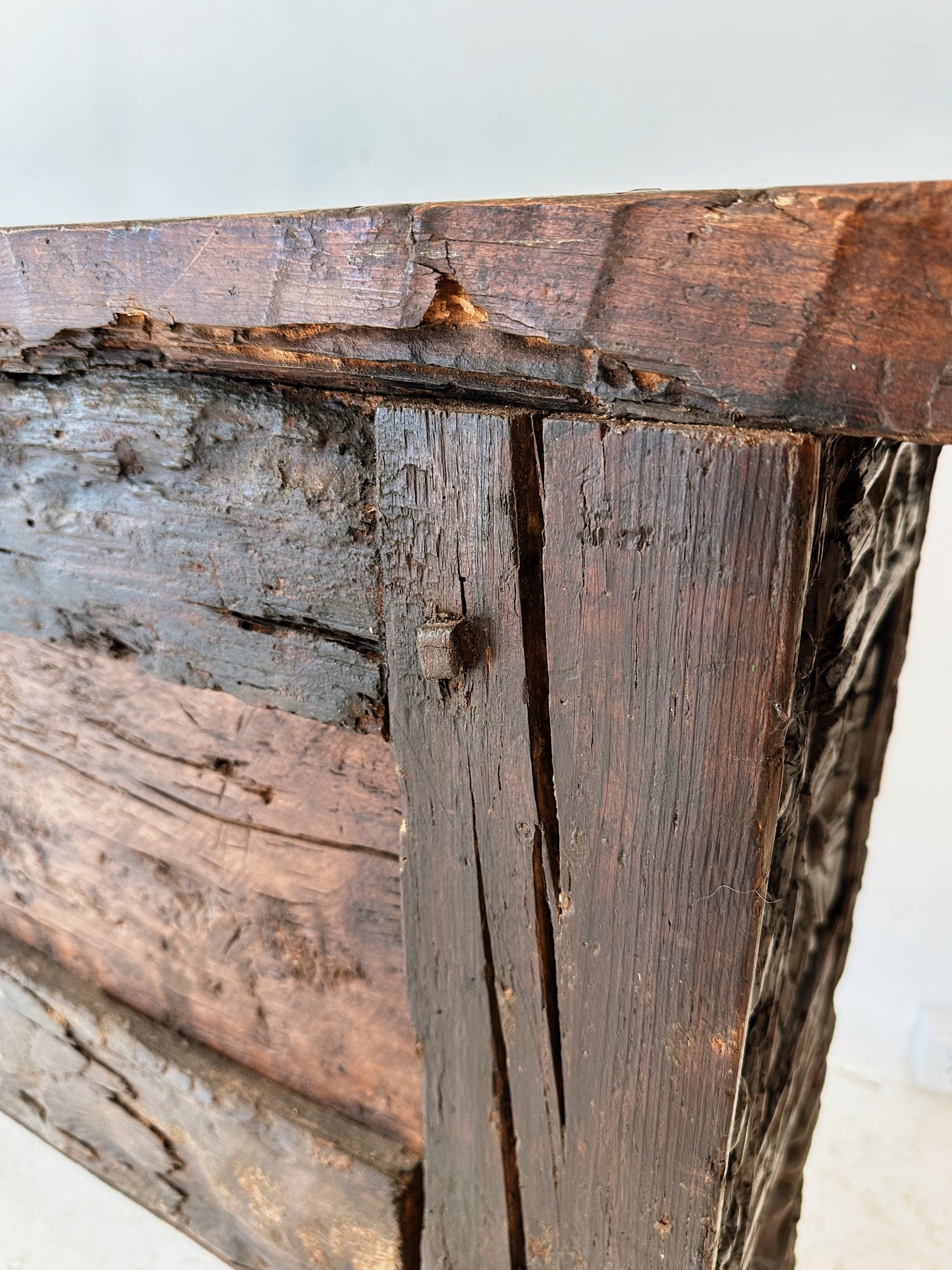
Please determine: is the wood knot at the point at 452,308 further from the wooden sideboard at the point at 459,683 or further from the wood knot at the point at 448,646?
the wood knot at the point at 448,646

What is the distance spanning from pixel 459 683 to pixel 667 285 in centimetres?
26

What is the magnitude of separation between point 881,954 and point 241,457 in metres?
1.69

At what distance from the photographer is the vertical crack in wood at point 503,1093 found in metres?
0.62

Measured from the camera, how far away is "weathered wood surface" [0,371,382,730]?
0.60m

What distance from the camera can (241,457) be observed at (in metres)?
0.63

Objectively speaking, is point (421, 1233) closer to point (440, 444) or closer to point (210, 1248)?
point (210, 1248)

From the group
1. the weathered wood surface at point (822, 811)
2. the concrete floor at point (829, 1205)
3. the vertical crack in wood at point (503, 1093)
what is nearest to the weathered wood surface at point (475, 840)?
the vertical crack in wood at point (503, 1093)

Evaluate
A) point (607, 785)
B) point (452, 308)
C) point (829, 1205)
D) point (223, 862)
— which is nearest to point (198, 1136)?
point (223, 862)

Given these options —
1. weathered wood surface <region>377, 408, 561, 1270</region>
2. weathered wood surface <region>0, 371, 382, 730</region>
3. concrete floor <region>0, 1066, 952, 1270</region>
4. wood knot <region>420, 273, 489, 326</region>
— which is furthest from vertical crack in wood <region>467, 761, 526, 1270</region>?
concrete floor <region>0, 1066, 952, 1270</region>

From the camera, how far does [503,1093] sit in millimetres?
673

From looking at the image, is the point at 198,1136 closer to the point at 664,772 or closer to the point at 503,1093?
the point at 503,1093

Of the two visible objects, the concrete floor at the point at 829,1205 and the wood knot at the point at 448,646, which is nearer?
the wood knot at the point at 448,646

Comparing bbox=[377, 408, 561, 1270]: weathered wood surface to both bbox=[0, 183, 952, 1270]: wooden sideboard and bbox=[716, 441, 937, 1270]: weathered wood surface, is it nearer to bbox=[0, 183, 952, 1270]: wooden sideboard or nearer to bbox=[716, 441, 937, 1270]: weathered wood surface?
bbox=[0, 183, 952, 1270]: wooden sideboard

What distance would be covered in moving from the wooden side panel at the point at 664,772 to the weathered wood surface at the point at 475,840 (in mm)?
21
